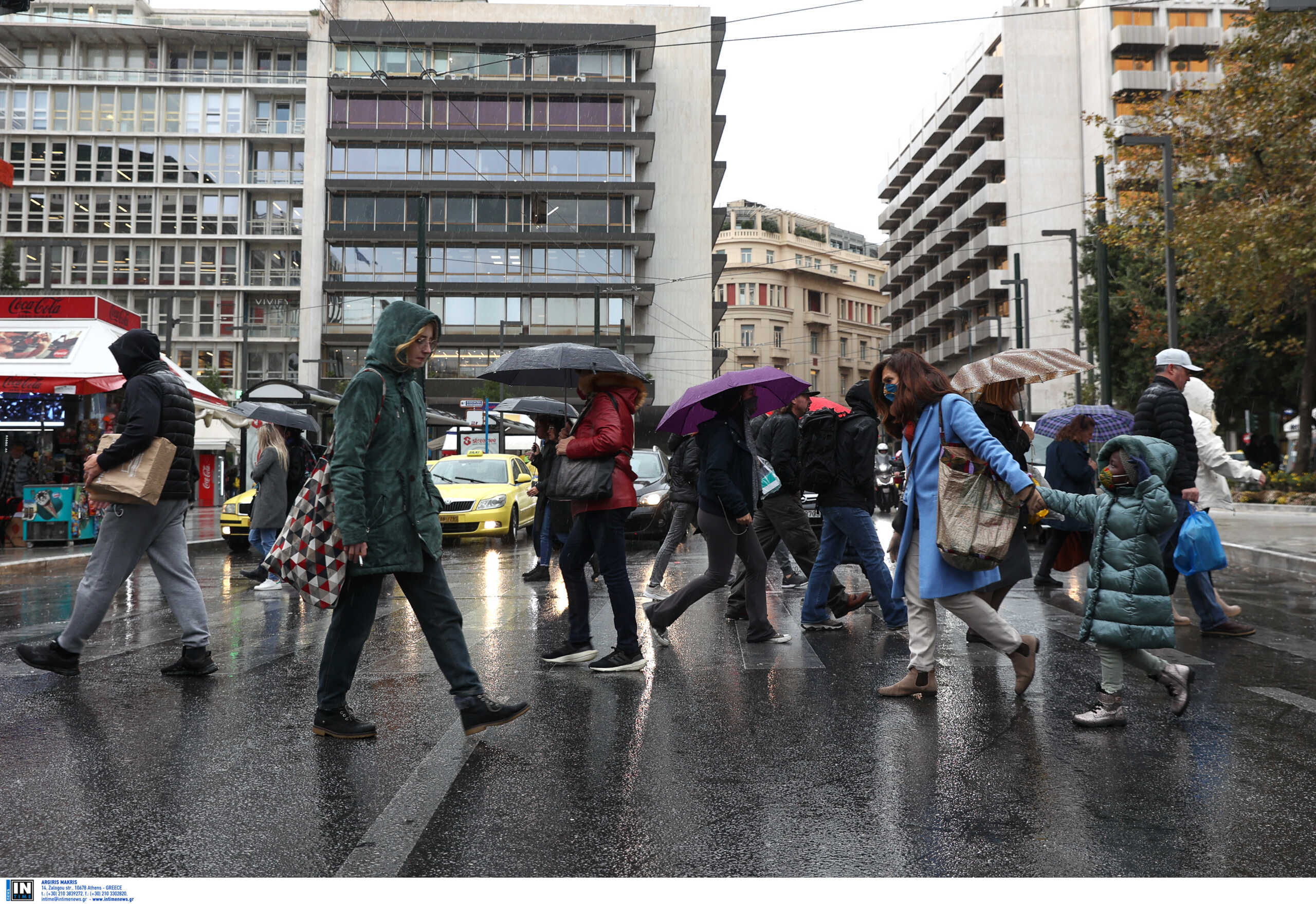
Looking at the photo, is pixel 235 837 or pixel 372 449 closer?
pixel 235 837

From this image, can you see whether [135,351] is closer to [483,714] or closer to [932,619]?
[483,714]

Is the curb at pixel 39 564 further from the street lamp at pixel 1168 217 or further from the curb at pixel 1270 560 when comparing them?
the street lamp at pixel 1168 217

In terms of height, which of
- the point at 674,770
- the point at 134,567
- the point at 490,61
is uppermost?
the point at 490,61

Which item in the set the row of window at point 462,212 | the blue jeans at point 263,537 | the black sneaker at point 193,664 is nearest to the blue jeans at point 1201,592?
the black sneaker at point 193,664

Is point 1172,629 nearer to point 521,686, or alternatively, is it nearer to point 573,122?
point 521,686

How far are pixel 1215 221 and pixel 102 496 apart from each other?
21590mm

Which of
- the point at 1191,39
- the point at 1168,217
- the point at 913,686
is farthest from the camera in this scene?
the point at 1191,39

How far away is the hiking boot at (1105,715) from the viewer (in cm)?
496

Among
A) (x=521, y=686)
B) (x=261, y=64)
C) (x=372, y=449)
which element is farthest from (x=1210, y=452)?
(x=261, y=64)

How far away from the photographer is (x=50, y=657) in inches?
244

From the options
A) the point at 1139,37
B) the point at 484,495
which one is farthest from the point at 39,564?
the point at 1139,37

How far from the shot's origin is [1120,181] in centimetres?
2917

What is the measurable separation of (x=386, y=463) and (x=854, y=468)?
394cm

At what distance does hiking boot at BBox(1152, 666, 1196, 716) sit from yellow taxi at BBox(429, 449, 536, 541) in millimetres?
12423
